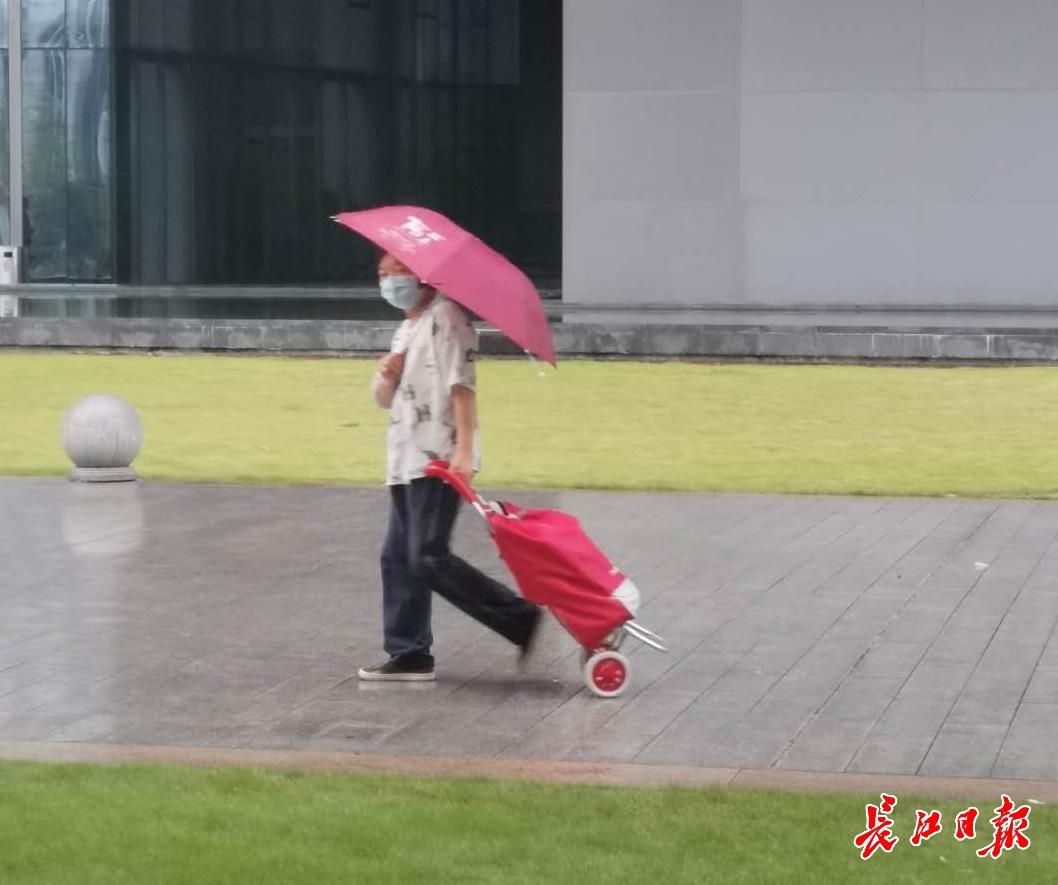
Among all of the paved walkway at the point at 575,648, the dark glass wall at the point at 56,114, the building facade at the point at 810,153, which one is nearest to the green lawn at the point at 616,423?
the paved walkway at the point at 575,648

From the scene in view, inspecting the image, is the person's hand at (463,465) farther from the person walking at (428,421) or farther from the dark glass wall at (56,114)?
the dark glass wall at (56,114)

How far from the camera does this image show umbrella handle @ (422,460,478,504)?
7.36 meters

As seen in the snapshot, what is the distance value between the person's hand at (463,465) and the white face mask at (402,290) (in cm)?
58

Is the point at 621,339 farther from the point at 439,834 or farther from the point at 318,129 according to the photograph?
the point at 318,129

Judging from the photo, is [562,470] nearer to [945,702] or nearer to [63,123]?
[945,702]

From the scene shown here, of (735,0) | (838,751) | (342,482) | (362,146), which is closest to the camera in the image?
(838,751)

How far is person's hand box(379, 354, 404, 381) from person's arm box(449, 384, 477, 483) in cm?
23

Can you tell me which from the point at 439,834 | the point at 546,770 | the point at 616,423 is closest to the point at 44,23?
the point at 616,423

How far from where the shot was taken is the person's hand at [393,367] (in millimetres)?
7531

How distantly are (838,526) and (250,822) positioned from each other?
6.71 m

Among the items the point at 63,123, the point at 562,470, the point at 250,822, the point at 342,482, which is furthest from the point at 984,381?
the point at 63,123

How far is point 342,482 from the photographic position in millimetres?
14016

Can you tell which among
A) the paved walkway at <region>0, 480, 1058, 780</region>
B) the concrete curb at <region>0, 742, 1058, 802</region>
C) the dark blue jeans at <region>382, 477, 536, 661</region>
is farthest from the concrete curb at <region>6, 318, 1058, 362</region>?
the concrete curb at <region>0, 742, 1058, 802</region>

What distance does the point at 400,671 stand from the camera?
7855 mm
